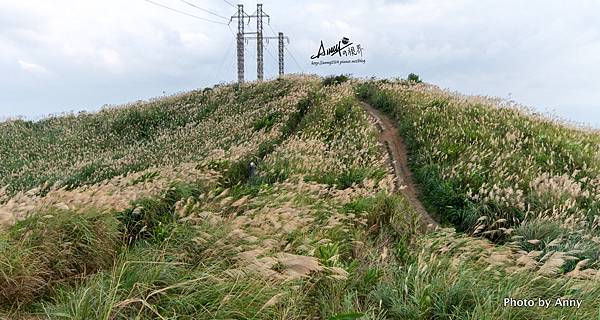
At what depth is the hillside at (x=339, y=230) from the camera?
398 centimetres

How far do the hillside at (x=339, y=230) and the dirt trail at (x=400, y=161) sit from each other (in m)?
0.08

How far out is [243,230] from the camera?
5.07 metres

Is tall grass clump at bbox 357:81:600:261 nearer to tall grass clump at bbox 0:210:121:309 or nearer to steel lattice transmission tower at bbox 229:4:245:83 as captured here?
tall grass clump at bbox 0:210:121:309

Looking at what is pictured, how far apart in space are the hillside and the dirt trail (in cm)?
8

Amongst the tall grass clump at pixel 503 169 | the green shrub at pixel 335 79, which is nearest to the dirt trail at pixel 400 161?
the tall grass clump at pixel 503 169

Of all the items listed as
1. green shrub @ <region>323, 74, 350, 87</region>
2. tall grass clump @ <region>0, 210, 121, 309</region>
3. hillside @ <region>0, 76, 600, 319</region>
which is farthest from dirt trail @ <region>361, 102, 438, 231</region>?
green shrub @ <region>323, 74, 350, 87</region>

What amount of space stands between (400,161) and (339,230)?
7.05 metres

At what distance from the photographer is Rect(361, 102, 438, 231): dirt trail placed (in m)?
9.58

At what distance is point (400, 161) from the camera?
42.2 feet

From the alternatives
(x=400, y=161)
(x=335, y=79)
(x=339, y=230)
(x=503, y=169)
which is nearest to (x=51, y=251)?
(x=339, y=230)

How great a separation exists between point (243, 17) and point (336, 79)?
16.8 meters

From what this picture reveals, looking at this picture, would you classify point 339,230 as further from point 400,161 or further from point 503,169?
point 400,161

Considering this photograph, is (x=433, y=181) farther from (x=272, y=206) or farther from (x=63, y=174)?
(x=63, y=174)

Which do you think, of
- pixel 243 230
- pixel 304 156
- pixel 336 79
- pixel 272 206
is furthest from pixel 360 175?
pixel 336 79
